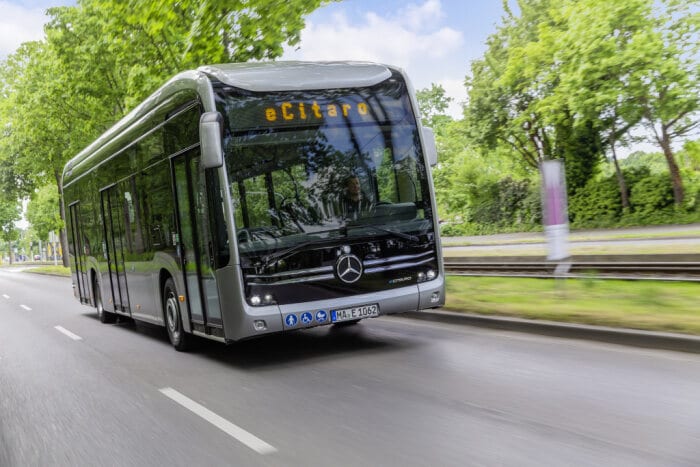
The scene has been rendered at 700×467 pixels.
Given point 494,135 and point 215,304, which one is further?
point 494,135

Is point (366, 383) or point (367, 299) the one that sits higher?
point (367, 299)

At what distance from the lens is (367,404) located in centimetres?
598

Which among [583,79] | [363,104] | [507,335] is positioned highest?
[583,79]

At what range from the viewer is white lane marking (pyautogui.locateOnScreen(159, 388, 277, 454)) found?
16.4 feet

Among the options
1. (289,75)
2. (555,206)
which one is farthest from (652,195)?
(289,75)

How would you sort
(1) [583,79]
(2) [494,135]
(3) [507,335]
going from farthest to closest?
(2) [494,135]
(1) [583,79]
(3) [507,335]

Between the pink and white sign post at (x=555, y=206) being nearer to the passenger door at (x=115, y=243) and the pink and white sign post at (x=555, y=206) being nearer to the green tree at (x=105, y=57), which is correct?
the passenger door at (x=115, y=243)

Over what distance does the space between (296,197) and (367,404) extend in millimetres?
2649

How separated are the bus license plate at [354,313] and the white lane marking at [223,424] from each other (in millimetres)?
1851

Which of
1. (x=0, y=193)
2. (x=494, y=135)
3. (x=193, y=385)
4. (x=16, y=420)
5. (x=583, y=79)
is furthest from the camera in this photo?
(x=0, y=193)

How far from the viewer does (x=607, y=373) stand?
251 inches

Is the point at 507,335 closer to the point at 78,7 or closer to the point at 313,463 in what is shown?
A: the point at 313,463

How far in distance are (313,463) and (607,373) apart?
307 centimetres

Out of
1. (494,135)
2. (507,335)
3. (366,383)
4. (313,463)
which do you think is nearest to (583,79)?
(494,135)
